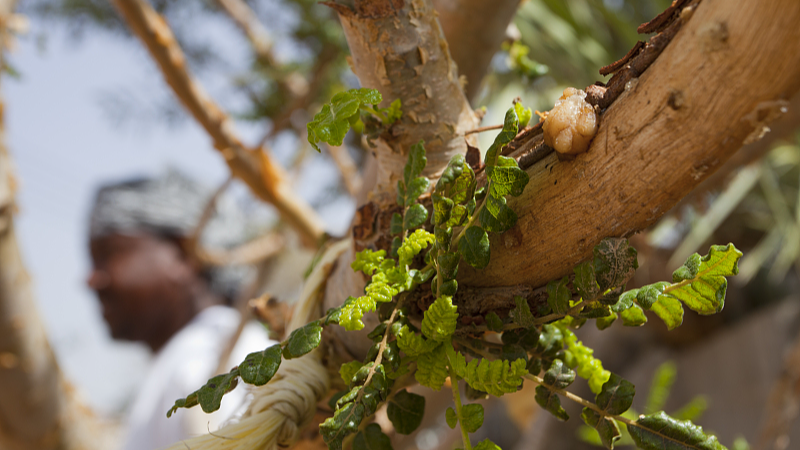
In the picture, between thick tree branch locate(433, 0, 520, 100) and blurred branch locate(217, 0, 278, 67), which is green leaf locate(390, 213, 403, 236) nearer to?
thick tree branch locate(433, 0, 520, 100)

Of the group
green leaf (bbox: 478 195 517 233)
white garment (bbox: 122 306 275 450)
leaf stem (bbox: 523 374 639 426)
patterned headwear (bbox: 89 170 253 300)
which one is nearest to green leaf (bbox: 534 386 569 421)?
leaf stem (bbox: 523 374 639 426)

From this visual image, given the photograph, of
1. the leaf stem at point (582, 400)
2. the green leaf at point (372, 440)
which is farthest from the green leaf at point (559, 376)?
the green leaf at point (372, 440)

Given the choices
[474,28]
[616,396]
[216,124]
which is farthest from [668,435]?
[216,124]

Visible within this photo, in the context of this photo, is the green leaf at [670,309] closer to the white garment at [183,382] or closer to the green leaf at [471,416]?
the green leaf at [471,416]

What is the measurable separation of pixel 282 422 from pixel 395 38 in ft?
0.83

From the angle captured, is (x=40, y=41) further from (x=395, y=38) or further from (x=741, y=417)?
(x=741, y=417)

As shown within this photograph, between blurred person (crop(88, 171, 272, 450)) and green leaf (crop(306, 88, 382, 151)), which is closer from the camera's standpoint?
green leaf (crop(306, 88, 382, 151))

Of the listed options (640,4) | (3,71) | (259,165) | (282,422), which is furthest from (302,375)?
(640,4)

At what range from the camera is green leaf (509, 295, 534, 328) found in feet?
0.88

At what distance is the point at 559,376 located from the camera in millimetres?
295

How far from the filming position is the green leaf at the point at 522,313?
27cm

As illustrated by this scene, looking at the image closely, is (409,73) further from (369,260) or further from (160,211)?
(160,211)

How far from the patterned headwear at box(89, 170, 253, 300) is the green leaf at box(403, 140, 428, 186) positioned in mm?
1010

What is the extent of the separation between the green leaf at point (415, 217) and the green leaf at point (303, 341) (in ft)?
0.26
